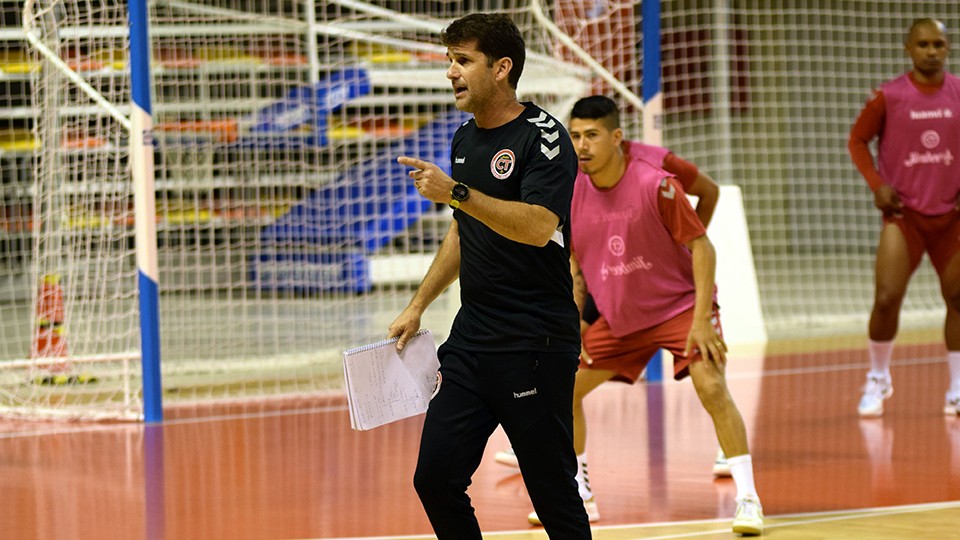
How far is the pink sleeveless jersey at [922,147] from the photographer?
7188 mm

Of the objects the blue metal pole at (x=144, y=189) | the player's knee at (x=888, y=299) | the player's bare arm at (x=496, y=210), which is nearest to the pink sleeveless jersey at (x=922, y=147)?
the player's knee at (x=888, y=299)

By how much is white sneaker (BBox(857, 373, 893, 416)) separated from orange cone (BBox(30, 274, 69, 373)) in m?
4.78

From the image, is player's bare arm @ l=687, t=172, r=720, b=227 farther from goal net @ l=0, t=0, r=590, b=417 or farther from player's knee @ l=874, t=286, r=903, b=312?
goal net @ l=0, t=0, r=590, b=417

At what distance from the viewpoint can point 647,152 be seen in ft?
18.3

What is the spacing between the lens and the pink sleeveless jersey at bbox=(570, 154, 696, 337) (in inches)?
203

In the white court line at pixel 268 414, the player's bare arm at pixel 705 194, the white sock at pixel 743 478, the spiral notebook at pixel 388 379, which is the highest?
the player's bare arm at pixel 705 194

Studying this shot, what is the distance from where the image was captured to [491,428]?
11.9 ft

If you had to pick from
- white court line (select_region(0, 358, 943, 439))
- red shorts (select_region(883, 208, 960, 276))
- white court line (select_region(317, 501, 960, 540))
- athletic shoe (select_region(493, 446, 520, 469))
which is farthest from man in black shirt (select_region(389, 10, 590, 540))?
white court line (select_region(0, 358, 943, 439))

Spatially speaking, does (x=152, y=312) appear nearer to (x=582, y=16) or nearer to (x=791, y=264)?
(x=582, y=16)

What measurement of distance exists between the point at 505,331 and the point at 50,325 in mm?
5730

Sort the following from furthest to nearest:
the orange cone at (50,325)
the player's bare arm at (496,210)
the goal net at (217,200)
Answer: the orange cone at (50,325), the goal net at (217,200), the player's bare arm at (496,210)

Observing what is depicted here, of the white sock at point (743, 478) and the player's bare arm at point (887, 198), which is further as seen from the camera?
the player's bare arm at point (887, 198)

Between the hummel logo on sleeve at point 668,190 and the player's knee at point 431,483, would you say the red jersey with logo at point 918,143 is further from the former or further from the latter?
the player's knee at point 431,483

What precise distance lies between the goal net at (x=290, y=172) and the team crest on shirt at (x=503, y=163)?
15.7 ft
